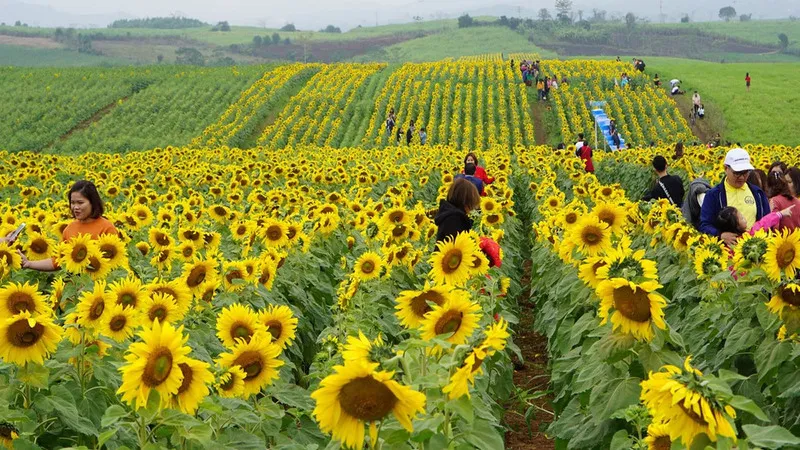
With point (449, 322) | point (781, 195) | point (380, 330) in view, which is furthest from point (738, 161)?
point (449, 322)

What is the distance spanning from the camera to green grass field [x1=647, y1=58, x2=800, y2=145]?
127 ft

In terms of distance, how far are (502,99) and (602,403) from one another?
4252 cm

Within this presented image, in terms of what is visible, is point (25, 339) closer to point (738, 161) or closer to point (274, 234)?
point (274, 234)

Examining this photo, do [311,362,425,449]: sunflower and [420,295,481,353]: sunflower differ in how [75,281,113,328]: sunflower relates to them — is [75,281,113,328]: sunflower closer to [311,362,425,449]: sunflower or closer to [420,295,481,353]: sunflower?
[420,295,481,353]: sunflower

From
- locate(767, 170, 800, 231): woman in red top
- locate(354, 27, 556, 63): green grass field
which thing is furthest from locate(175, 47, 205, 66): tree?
locate(767, 170, 800, 231): woman in red top

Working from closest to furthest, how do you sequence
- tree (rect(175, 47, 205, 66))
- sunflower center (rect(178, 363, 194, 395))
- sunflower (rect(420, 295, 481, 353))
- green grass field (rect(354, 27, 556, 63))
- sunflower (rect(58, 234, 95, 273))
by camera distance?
sunflower center (rect(178, 363, 194, 395)), sunflower (rect(420, 295, 481, 353)), sunflower (rect(58, 234, 95, 273)), tree (rect(175, 47, 205, 66)), green grass field (rect(354, 27, 556, 63))

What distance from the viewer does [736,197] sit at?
7.31 m

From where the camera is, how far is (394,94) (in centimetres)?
4747

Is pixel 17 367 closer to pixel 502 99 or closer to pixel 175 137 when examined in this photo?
pixel 175 137

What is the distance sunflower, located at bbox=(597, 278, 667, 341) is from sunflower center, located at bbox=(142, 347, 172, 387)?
1.84 metres

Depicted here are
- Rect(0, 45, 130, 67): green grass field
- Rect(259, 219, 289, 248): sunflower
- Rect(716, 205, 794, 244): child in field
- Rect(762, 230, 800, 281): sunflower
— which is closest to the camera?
Rect(762, 230, 800, 281): sunflower

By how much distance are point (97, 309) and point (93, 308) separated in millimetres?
20

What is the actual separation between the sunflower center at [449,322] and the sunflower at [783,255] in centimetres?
177

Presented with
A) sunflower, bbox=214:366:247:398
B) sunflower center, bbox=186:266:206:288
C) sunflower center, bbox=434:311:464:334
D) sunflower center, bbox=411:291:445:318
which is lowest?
sunflower center, bbox=186:266:206:288
